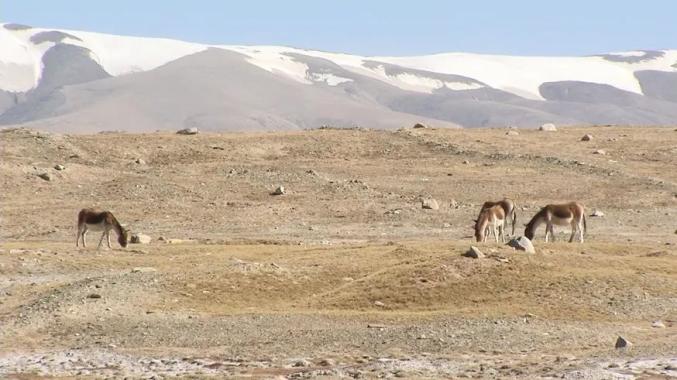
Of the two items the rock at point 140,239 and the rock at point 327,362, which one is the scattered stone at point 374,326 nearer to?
the rock at point 327,362

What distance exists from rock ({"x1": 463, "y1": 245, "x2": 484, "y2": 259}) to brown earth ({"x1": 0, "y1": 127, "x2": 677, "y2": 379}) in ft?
0.87

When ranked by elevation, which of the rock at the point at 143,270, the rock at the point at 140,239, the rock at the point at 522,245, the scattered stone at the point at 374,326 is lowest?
the rock at the point at 140,239

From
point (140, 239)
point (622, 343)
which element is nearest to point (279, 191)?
point (140, 239)

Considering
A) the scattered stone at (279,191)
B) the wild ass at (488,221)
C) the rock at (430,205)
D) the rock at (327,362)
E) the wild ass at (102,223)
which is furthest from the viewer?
the scattered stone at (279,191)

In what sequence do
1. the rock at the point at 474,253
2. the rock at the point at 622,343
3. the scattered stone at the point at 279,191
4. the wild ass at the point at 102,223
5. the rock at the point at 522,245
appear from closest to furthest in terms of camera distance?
the rock at the point at 622,343, the rock at the point at 474,253, the rock at the point at 522,245, the wild ass at the point at 102,223, the scattered stone at the point at 279,191

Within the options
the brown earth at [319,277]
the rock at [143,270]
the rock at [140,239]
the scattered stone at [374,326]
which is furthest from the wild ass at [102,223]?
the scattered stone at [374,326]

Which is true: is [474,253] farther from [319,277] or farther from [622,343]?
[622,343]

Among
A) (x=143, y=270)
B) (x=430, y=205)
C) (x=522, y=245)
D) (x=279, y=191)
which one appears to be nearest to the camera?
(x=143, y=270)

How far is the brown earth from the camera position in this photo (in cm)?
2095

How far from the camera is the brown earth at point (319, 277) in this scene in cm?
2095

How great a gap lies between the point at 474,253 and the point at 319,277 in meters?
3.31

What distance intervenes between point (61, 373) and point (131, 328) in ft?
10.7

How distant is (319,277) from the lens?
2795cm

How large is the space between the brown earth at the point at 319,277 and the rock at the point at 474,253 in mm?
266
